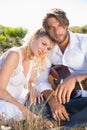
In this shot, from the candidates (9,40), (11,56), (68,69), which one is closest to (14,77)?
(11,56)

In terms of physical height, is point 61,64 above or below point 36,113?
above

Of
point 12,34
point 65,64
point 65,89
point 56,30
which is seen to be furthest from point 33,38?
point 12,34

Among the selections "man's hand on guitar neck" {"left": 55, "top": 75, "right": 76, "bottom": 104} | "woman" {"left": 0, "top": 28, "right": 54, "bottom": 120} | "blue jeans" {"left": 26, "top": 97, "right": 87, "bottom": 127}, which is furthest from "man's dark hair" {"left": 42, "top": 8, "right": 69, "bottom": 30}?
"blue jeans" {"left": 26, "top": 97, "right": 87, "bottom": 127}

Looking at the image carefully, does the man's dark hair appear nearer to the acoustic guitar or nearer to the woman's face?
the woman's face

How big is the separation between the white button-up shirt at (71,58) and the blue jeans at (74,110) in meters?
0.16

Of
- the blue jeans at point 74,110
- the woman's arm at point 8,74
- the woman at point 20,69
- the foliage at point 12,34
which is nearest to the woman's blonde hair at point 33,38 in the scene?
the woman at point 20,69

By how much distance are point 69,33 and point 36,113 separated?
1.15 m

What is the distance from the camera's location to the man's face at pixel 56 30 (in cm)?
626

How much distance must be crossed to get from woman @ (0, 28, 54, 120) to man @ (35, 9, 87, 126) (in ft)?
0.44

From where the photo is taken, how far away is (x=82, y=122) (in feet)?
19.7

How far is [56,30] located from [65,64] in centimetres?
48

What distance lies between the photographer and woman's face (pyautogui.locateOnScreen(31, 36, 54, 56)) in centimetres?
623

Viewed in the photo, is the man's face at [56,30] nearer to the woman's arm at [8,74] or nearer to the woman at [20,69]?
the woman at [20,69]

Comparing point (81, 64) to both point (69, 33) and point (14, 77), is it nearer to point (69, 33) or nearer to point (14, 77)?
point (69, 33)
